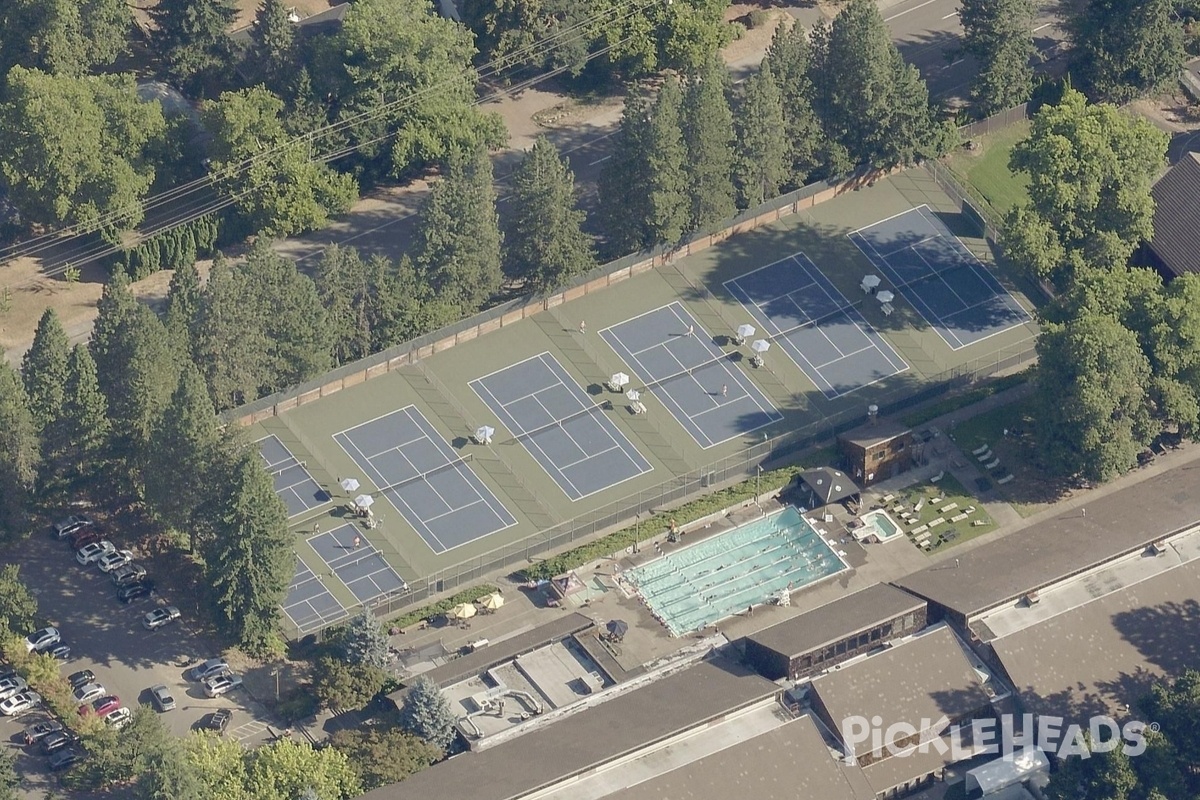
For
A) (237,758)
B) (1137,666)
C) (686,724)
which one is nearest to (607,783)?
(686,724)

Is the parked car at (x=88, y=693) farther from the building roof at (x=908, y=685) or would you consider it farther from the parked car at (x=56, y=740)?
the building roof at (x=908, y=685)

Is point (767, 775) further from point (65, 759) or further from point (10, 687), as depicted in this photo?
point (10, 687)

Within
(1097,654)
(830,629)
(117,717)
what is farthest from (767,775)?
(117,717)

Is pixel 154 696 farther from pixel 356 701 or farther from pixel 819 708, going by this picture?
pixel 819 708

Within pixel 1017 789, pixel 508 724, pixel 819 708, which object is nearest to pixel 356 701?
pixel 508 724

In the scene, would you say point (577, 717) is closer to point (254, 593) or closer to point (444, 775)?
point (444, 775)

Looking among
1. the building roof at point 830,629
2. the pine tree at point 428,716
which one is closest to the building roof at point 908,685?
the building roof at point 830,629
